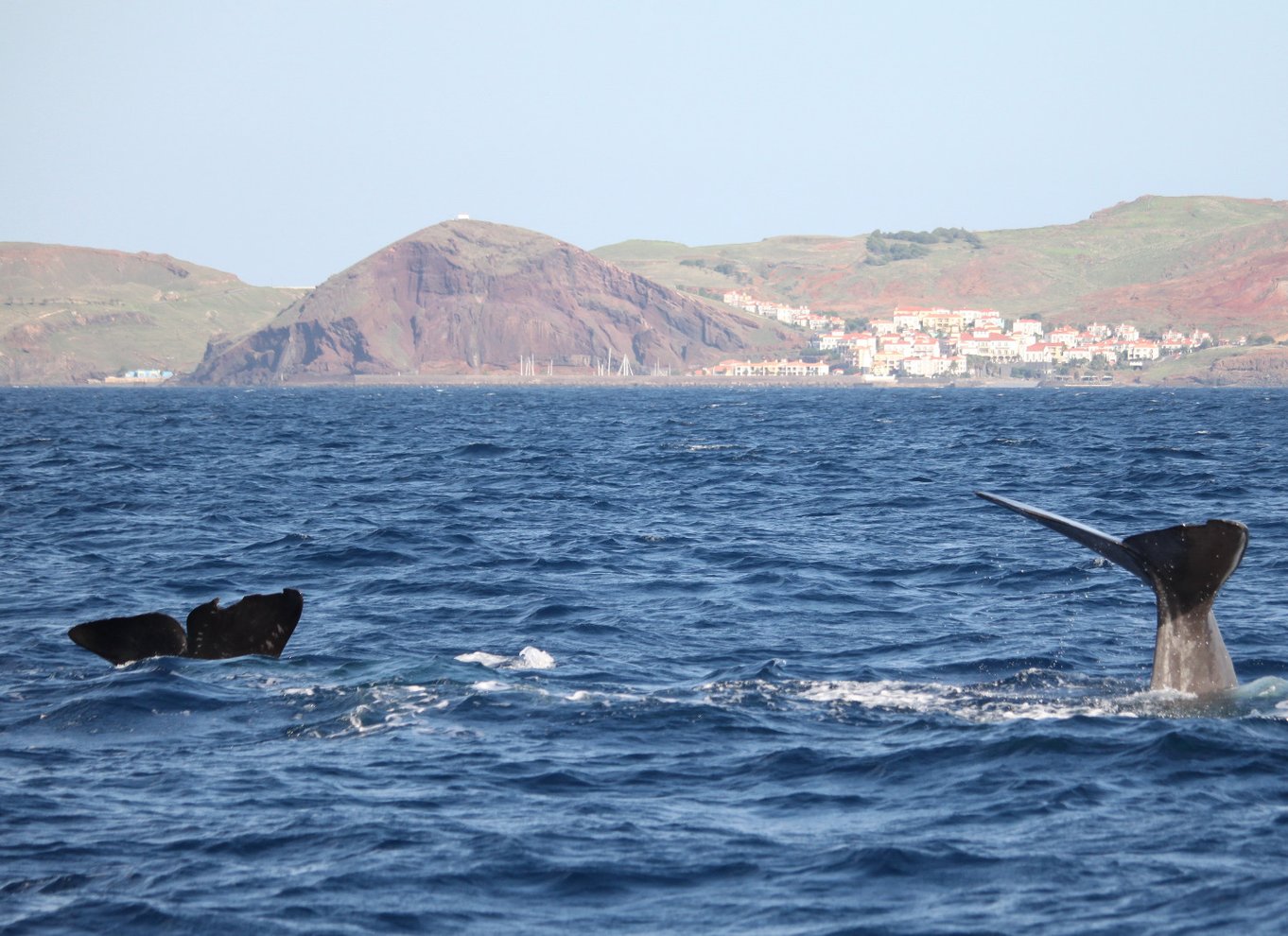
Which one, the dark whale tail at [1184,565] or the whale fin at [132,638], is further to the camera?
the whale fin at [132,638]

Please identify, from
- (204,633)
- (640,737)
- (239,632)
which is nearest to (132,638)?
(204,633)

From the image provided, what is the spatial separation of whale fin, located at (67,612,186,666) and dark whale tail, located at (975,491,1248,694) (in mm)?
8951

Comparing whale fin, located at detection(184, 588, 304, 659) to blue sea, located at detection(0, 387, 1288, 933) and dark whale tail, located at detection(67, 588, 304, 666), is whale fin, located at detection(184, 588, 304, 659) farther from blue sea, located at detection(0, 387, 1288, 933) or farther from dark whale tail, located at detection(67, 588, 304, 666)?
blue sea, located at detection(0, 387, 1288, 933)

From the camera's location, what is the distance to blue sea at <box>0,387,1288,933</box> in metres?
9.01

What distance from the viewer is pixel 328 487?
133 feet

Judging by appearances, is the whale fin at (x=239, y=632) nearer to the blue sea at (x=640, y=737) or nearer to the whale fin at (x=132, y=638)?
the whale fin at (x=132, y=638)

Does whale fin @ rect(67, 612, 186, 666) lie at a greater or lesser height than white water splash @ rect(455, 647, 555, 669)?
greater

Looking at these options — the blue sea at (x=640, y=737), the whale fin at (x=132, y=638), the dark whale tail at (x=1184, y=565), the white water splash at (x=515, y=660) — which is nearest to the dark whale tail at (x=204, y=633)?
the whale fin at (x=132, y=638)

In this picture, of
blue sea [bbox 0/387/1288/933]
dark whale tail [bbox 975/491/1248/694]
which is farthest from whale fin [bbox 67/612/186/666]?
dark whale tail [bbox 975/491/1248/694]

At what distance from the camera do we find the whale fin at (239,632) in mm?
16078

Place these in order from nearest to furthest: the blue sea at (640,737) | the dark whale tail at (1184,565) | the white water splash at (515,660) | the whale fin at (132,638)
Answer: the blue sea at (640,737) → the dark whale tail at (1184,565) → the whale fin at (132,638) → the white water splash at (515,660)

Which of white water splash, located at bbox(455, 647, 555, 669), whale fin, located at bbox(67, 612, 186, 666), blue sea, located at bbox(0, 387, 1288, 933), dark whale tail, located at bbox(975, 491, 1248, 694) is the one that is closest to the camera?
blue sea, located at bbox(0, 387, 1288, 933)

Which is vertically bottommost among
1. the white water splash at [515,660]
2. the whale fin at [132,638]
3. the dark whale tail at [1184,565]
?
the white water splash at [515,660]

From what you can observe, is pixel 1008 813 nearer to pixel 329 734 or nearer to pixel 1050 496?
pixel 329 734
